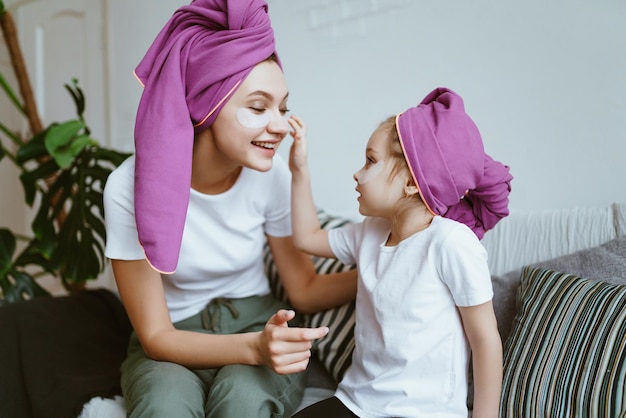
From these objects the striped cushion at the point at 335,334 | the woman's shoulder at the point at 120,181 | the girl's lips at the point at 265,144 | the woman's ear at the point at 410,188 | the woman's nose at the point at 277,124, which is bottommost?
the striped cushion at the point at 335,334

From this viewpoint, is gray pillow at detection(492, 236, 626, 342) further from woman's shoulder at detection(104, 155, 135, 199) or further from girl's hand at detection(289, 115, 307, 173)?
woman's shoulder at detection(104, 155, 135, 199)

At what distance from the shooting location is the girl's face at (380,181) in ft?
3.48

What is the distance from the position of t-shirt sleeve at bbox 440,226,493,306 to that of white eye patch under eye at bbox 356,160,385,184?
0.62 feet

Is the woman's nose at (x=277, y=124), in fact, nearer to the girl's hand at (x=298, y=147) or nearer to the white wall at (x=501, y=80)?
the girl's hand at (x=298, y=147)

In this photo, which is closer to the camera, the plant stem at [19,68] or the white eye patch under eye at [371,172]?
the white eye patch under eye at [371,172]

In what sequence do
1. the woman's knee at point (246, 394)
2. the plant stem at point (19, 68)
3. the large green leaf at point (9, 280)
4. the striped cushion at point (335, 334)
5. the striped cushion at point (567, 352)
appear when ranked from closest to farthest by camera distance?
the striped cushion at point (567, 352)
the woman's knee at point (246, 394)
the striped cushion at point (335, 334)
the large green leaf at point (9, 280)
the plant stem at point (19, 68)

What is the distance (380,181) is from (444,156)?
14cm

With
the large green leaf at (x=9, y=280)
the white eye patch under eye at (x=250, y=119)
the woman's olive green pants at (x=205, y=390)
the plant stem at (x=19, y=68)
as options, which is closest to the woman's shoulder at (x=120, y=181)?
the white eye patch under eye at (x=250, y=119)

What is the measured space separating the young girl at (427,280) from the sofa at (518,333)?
5.1 inches

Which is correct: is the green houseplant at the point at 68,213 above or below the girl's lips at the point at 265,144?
below

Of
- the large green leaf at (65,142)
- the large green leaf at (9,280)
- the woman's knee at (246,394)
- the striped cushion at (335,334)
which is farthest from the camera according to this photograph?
the large green leaf at (9,280)

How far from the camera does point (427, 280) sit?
39.6 inches

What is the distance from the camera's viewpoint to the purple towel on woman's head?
1.05 meters

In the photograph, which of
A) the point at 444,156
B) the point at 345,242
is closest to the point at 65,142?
the point at 345,242
